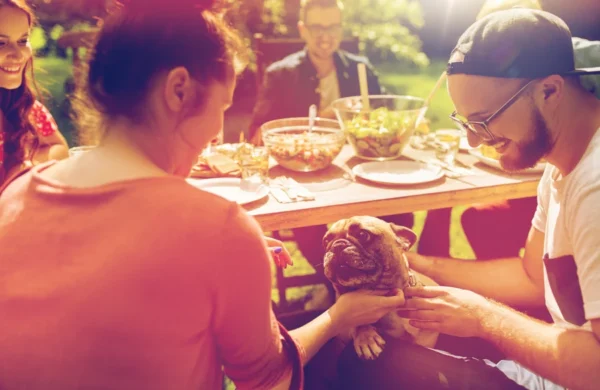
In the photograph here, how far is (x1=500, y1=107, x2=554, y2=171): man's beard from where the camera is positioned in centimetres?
175

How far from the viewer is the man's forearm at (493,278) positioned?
225 centimetres

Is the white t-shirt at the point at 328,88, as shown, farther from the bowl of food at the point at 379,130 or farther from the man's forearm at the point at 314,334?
the man's forearm at the point at 314,334

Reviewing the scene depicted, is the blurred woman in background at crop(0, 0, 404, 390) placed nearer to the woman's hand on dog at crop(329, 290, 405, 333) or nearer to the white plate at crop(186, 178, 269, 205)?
the woman's hand on dog at crop(329, 290, 405, 333)

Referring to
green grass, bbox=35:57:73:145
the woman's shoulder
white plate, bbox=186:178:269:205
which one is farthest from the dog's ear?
green grass, bbox=35:57:73:145

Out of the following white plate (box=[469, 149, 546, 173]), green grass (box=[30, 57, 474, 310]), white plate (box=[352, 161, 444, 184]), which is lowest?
green grass (box=[30, 57, 474, 310])

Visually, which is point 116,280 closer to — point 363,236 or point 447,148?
point 363,236

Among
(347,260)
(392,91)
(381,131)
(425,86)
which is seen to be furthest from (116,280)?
(425,86)

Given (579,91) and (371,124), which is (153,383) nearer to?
(579,91)

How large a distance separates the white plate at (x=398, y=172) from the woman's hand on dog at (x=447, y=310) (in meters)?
0.69

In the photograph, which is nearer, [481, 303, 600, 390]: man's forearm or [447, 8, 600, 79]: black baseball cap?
[481, 303, 600, 390]: man's forearm

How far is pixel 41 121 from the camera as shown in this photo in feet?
9.57

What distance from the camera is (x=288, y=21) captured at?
22.1 ft

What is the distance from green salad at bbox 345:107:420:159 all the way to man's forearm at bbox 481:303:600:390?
1.21 meters

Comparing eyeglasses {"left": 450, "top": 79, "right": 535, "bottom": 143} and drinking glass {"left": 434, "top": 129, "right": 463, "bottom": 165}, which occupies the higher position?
eyeglasses {"left": 450, "top": 79, "right": 535, "bottom": 143}
